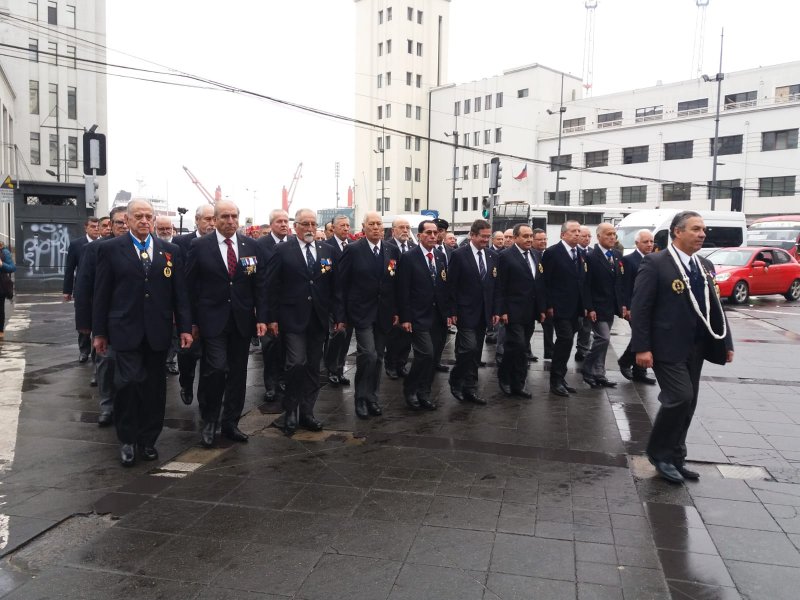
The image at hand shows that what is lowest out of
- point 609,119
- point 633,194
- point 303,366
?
point 303,366

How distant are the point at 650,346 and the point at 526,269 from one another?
2770 mm

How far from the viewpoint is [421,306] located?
6707 millimetres

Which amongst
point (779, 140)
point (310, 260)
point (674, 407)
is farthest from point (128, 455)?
point (779, 140)

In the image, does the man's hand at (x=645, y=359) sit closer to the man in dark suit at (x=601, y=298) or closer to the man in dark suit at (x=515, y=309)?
the man in dark suit at (x=515, y=309)

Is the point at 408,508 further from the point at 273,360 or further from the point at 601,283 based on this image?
the point at 601,283

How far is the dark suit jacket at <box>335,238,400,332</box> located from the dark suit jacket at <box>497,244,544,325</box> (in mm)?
1414

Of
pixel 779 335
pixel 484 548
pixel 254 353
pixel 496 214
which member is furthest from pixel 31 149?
pixel 484 548

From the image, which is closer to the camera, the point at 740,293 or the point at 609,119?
the point at 740,293

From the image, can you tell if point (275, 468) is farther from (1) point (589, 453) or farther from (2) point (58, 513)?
(1) point (589, 453)

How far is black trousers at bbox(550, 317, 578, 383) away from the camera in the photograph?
24.9 feet

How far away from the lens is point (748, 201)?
45531 millimetres

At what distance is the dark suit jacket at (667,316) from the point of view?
4754 millimetres

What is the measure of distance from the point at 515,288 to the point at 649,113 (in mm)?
51232

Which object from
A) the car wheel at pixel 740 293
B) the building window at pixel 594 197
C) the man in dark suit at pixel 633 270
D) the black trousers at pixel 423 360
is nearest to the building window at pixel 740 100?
the building window at pixel 594 197
